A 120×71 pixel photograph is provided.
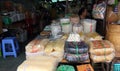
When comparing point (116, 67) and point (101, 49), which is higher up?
point (101, 49)

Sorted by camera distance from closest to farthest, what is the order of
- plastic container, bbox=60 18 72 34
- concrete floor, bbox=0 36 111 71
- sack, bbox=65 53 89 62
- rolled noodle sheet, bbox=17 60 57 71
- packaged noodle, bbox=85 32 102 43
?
1. rolled noodle sheet, bbox=17 60 57 71
2. sack, bbox=65 53 89 62
3. packaged noodle, bbox=85 32 102 43
4. plastic container, bbox=60 18 72 34
5. concrete floor, bbox=0 36 111 71

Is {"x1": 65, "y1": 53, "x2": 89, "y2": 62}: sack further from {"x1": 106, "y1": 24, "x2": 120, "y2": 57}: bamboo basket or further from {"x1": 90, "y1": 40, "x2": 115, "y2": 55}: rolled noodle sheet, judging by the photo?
{"x1": 106, "y1": 24, "x2": 120, "y2": 57}: bamboo basket

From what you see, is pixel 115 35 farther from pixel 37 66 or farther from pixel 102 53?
pixel 37 66

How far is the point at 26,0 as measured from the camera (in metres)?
9.20

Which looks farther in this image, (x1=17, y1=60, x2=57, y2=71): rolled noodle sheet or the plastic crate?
the plastic crate

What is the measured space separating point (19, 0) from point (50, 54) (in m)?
6.28

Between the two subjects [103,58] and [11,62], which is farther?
[11,62]

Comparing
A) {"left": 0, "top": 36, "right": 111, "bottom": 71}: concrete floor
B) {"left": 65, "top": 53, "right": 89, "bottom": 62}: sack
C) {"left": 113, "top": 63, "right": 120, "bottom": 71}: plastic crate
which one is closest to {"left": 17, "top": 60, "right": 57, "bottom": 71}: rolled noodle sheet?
{"left": 65, "top": 53, "right": 89, "bottom": 62}: sack

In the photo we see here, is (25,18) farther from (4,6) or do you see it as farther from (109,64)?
(109,64)

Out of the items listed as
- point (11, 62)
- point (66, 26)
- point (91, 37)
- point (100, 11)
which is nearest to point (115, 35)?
point (91, 37)

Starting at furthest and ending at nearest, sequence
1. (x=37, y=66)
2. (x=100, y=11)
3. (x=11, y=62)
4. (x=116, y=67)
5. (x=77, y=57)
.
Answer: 1. (x=11, y=62)
2. (x=100, y=11)
3. (x=116, y=67)
4. (x=77, y=57)
5. (x=37, y=66)

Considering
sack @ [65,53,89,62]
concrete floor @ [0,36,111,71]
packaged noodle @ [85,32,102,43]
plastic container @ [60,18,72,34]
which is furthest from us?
concrete floor @ [0,36,111,71]

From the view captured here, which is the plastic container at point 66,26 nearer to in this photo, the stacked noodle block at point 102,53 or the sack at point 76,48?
the sack at point 76,48

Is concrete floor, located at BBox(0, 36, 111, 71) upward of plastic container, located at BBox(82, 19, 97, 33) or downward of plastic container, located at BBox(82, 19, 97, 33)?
downward
